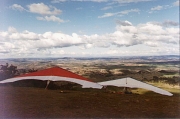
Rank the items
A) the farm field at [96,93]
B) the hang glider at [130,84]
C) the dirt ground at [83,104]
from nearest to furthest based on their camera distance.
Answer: the dirt ground at [83,104], the farm field at [96,93], the hang glider at [130,84]

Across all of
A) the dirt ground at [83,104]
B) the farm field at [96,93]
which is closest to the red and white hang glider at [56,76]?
the farm field at [96,93]

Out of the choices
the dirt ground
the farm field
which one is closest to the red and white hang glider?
the farm field

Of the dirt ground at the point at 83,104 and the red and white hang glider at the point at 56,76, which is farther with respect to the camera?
the red and white hang glider at the point at 56,76

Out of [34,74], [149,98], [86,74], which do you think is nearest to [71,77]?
[86,74]

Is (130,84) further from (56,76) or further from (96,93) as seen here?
(56,76)

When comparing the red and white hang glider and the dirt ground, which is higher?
the red and white hang glider

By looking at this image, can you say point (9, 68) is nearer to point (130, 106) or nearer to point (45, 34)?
point (45, 34)

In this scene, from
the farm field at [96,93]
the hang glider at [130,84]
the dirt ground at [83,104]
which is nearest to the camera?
the dirt ground at [83,104]

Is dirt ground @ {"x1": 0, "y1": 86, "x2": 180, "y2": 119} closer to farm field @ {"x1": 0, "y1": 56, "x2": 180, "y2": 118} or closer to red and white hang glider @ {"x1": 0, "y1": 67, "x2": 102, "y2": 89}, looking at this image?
farm field @ {"x1": 0, "y1": 56, "x2": 180, "y2": 118}

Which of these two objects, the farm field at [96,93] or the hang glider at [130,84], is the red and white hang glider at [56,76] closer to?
the farm field at [96,93]
